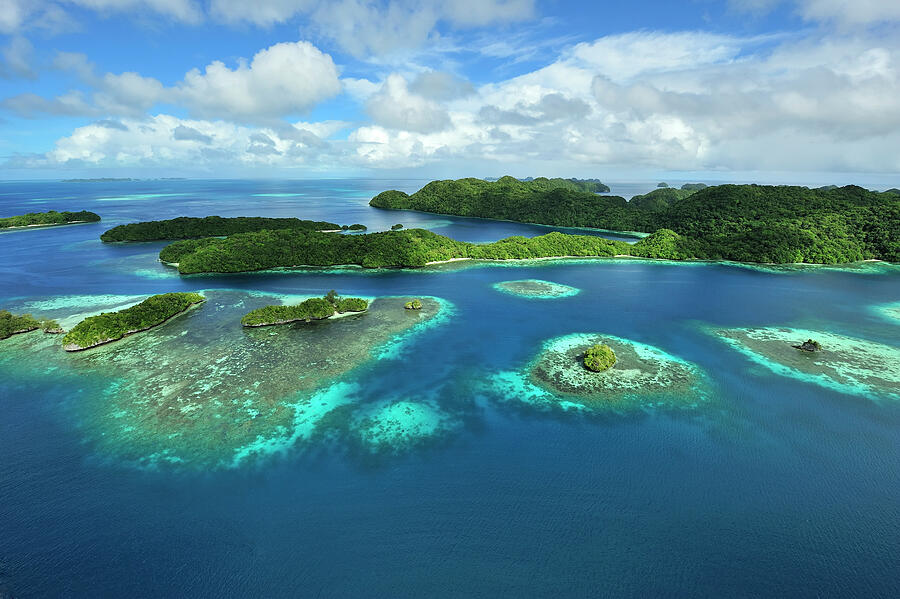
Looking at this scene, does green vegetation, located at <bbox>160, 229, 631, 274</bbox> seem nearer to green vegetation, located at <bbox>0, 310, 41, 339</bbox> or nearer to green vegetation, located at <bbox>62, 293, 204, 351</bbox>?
green vegetation, located at <bbox>62, 293, 204, 351</bbox>

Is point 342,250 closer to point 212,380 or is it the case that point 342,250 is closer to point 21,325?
point 21,325

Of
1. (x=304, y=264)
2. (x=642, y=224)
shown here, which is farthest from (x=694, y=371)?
(x=642, y=224)

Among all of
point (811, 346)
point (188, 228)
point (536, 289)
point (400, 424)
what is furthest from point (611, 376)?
point (188, 228)

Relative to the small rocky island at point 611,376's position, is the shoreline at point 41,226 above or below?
above

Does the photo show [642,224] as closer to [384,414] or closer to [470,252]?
[470,252]

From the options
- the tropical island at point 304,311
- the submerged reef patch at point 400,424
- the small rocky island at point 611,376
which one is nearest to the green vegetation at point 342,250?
the tropical island at point 304,311

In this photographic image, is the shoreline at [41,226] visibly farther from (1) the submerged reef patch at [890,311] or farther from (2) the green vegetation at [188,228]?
(1) the submerged reef patch at [890,311]

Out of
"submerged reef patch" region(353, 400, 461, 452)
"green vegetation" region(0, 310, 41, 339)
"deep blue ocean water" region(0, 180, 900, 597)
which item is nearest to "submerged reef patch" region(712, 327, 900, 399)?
"deep blue ocean water" region(0, 180, 900, 597)
